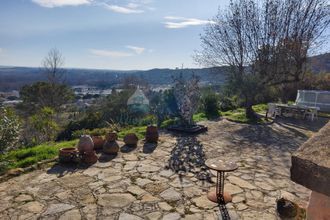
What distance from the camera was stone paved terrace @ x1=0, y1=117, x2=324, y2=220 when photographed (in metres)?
3.52

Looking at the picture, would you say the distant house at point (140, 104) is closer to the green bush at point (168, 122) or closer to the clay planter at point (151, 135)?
the green bush at point (168, 122)

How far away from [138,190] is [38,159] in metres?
2.48

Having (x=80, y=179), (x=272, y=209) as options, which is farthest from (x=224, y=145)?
(x=80, y=179)

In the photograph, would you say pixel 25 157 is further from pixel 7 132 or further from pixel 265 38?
pixel 265 38

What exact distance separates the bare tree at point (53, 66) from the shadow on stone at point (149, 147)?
15.2 m

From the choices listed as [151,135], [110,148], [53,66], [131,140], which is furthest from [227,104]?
[53,66]

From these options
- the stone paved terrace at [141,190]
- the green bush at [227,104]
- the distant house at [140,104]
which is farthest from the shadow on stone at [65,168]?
the green bush at [227,104]

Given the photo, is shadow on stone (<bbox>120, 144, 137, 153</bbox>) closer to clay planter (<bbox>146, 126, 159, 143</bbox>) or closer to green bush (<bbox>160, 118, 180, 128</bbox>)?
clay planter (<bbox>146, 126, 159, 143</bbox>)

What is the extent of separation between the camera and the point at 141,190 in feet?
13.7

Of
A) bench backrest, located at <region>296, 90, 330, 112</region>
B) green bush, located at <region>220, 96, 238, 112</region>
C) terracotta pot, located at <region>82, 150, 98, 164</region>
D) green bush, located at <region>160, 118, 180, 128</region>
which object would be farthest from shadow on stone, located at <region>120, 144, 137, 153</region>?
bench backrest, located at <region>296, 90, 330, 112</region>

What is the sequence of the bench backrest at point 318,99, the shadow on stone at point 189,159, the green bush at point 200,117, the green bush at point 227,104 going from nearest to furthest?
1. the shadow on stone at point 189,159
2. the green bush at point 200,117
3. the bench backrest at point 318,99
4. the green bush at point 227,104

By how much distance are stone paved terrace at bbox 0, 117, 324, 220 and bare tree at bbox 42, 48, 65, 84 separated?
1563 cm

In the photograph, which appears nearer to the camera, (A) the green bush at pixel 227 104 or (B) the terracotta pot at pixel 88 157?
(B) the terracotta pot at pixel 88 157

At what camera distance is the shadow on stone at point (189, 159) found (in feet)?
16.3
